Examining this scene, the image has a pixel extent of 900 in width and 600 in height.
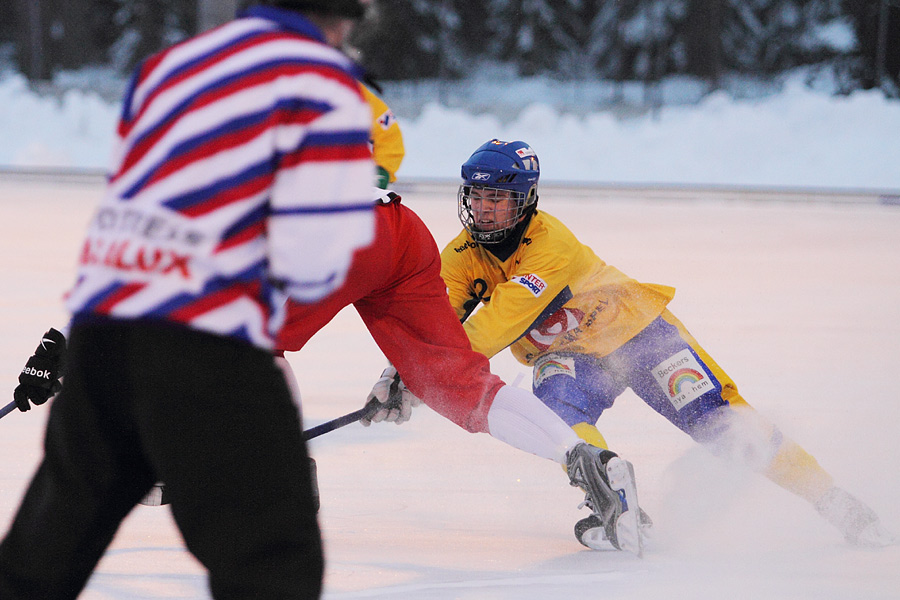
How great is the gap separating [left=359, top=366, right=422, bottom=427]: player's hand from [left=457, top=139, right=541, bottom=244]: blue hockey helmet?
50cm

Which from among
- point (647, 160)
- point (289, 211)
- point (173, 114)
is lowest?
point (647, 160)

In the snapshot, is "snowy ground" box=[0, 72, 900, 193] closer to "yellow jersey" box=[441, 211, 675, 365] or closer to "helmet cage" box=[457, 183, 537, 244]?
"yellow jersey" box=[441, 211, 675, 365]

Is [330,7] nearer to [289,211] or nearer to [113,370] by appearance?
[289,211]

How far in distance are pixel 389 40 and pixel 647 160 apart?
3616mm

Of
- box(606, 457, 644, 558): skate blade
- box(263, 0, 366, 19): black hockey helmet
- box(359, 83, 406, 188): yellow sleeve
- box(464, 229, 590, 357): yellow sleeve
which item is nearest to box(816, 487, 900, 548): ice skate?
box(606, 457, 644, 558): skate blade

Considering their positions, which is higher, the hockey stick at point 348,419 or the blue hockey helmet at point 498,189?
the blue hockey helmet at point 498,189

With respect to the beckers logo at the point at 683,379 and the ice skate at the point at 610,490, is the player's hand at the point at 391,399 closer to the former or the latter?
the ice skate at the point at 610,490

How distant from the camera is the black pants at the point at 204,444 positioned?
125 centimetres

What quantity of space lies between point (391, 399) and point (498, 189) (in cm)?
66

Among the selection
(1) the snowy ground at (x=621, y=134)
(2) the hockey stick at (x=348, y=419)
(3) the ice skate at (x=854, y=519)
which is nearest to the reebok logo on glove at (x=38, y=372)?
(2) the hockey stick at (x=348, y=419)

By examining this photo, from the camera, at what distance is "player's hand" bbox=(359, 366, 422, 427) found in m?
2.90

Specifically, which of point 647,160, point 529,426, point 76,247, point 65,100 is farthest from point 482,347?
point 65,100

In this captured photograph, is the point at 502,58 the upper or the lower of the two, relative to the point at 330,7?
lower

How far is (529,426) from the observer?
2578mm
